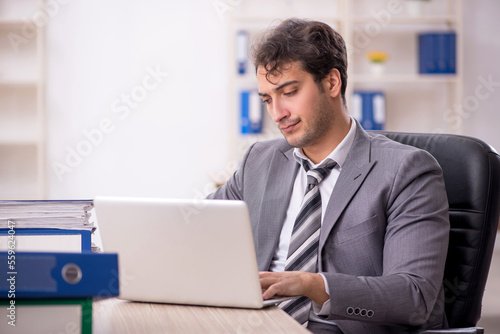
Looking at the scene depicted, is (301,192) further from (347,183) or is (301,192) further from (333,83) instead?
(333,83)

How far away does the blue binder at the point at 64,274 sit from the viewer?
76cm

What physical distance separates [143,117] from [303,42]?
265 cm

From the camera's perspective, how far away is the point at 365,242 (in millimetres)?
1400

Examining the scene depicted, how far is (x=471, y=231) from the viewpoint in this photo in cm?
144

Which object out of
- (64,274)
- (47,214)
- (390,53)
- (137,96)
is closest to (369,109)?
(390,53)

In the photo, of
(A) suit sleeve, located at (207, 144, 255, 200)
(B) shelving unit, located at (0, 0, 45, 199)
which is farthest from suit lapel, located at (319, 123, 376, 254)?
(B) shelving unit, located at (0, 0, 45, 199)

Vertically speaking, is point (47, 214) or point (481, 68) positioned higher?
point (481, 68)

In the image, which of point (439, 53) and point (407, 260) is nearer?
point (407, 260)

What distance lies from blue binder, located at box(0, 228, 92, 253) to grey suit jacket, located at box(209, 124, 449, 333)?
49cm

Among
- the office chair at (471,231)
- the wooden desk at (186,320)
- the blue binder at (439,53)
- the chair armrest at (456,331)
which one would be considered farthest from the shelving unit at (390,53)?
the wooden desk at (186,320)

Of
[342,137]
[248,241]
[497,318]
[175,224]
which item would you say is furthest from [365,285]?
[497,318]

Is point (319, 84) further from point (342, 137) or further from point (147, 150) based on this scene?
point (147, 150)

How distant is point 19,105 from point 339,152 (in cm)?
302

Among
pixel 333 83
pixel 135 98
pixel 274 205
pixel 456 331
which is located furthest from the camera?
pixel 135 98
